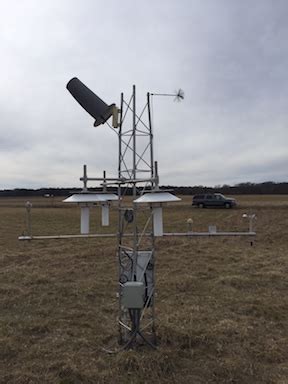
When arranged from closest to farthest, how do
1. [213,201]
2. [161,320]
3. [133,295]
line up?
[133,295] < [161,320] < [213,201]

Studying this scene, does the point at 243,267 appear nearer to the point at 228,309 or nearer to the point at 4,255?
Answer: the point at 228,309

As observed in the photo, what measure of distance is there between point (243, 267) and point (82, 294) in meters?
4.01

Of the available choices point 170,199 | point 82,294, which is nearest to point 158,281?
point 82,294

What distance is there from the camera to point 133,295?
4297 mm

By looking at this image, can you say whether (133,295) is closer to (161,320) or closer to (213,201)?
(161,320)

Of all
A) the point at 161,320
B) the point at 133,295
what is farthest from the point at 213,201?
the point at 133,295

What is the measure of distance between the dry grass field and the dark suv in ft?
73.1

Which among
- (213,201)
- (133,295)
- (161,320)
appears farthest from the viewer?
(213,201)

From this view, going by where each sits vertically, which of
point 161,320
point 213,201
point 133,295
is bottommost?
point 161,320

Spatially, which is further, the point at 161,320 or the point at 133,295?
the point at 161,320

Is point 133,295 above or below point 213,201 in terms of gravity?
below

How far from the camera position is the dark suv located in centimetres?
3369

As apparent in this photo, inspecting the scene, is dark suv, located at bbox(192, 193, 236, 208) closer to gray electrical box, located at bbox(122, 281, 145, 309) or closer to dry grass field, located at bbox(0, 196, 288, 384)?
dry grass field, located at bbox(0, 196, 288, 384)

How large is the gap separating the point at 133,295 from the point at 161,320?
150cm
